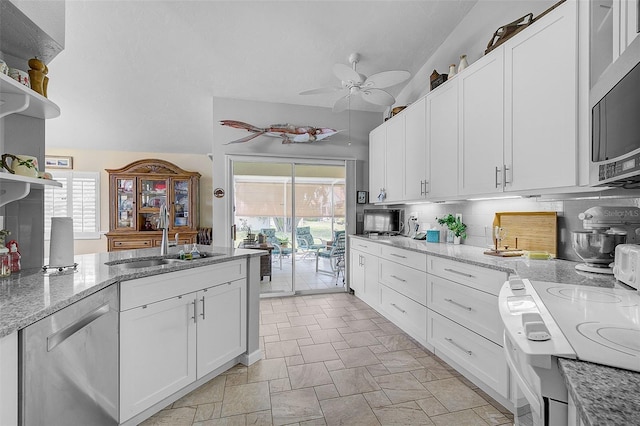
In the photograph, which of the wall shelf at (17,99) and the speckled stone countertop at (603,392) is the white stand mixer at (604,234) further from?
the wall shelf at (17,99)

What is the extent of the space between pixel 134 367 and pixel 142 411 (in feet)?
0.96

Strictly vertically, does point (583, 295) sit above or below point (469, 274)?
above

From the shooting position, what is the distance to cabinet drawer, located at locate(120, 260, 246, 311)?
1.64 m

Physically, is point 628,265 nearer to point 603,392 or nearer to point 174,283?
point 603,392

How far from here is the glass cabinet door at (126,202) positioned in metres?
5.73

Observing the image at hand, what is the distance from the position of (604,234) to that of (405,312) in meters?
1.81

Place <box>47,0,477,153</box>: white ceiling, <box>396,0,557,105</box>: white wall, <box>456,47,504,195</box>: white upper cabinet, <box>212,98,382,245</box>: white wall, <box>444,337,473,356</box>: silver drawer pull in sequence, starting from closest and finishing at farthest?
<box>444,337,473,356</box>: silver drawer pull → <box>456,47,504,195</box>: white upper cabinet → <box>396,0,557,105</box>: white wall → <box>47,0,477,153</box>: white ceiling → <box>212,98,382,245</box>: white wall

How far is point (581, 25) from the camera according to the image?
68.2 inches

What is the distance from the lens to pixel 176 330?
1.89m

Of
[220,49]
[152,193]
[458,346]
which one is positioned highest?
[220,49]

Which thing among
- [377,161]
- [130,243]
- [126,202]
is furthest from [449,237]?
[126,202]

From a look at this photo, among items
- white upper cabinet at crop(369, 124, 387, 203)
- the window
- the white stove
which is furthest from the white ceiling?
the white stove

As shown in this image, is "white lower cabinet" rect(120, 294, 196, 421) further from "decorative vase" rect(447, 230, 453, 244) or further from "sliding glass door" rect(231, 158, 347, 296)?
"decorative vase" rect(447, 230, 453, 244)

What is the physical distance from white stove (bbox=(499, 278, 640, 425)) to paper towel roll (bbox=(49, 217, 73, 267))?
210 cm
